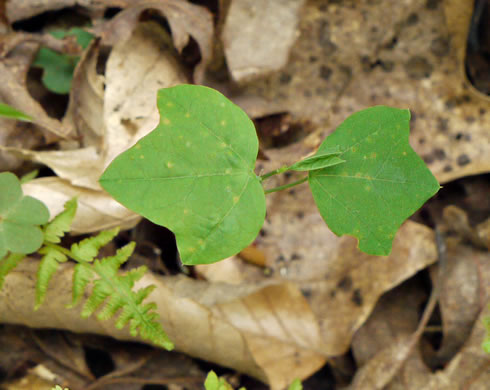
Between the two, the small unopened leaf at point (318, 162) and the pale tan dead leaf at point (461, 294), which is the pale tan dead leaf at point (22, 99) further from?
the pale tan dead leaf at point (461, 294)

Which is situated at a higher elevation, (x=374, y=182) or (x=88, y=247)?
(x=374, y=182)

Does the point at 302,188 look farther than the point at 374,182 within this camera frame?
Yes

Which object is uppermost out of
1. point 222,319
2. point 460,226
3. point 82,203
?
point 82,203

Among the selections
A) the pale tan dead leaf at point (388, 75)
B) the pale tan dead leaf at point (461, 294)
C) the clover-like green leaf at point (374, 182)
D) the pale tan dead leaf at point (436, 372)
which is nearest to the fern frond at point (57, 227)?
the clover-like green leaf at point (374, 182)

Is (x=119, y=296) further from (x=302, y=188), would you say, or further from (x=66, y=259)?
(x=302, y=188)

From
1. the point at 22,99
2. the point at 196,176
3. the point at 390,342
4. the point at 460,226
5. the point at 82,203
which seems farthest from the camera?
the point at 460,226

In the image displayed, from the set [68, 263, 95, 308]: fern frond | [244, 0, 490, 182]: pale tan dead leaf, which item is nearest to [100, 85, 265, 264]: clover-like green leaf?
[68, 263, 95, 308]: fern frond

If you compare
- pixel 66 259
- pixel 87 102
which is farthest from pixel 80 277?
pixel 87 102
